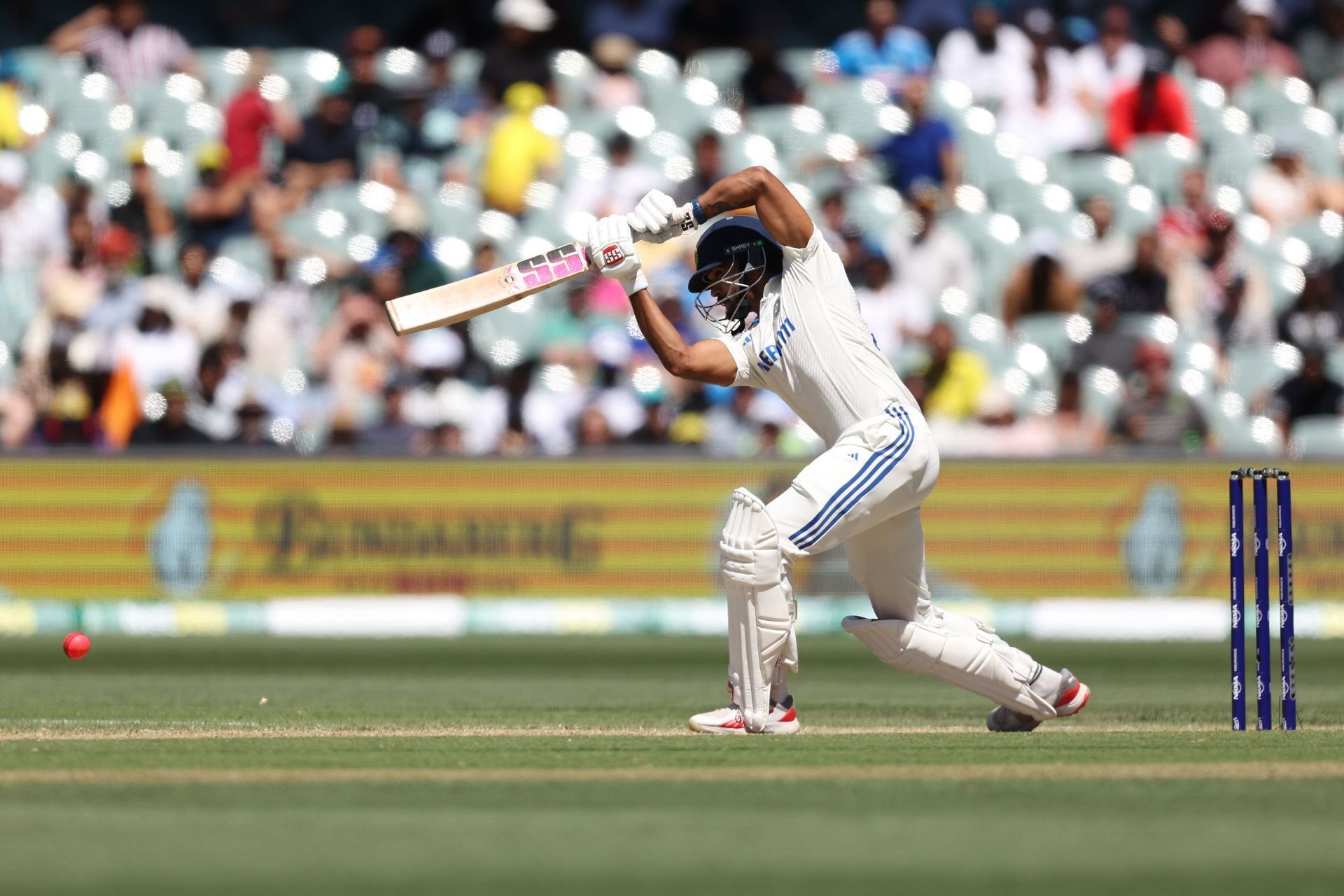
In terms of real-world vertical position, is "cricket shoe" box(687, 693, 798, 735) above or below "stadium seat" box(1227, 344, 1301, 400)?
below

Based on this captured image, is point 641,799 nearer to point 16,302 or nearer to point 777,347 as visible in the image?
point 777,347

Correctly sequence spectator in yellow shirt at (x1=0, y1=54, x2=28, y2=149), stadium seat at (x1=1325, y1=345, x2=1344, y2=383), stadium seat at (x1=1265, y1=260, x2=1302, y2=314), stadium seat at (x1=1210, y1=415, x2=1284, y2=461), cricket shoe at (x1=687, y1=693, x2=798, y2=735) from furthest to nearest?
1. spectator in yellow shirt at (x1=0, y1=54, x2=28, y2=149)
2. stadium seat at (x1=1265, y1=260, x2=1302, y2=314)
3. stadium seat at (x1=1325, y1=345, x2=1344, y2=383)
4. stadium seat at (x1=1210, y1=415, x2=1284, y2=461)
5. cricket shoe at (x1=687, y1=693, x2=798, y2=735)

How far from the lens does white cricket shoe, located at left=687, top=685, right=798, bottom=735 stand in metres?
6.68

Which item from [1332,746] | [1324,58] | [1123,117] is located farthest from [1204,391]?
[1332,746]

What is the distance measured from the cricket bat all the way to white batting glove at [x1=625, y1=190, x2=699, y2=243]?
310 millimetres

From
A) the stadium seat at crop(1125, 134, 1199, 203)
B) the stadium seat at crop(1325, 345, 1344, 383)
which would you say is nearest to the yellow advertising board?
the stadium seat at crop(1325, 345, 1344, 383)

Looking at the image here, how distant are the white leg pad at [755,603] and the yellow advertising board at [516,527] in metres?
5.58

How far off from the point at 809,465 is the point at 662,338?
0.65 meters

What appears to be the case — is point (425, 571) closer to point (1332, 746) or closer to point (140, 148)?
point (140, 148)

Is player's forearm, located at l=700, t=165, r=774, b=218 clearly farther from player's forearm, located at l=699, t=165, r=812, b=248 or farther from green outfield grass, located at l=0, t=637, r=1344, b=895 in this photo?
green outfield grass, located at l=0, t=637, r=1344, b=895

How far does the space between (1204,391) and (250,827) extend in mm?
10396

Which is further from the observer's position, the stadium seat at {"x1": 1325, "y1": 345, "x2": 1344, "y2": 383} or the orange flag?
the stadium seat at {"x1": 1325, "y1": 345, "x2": 1344, "y2": 383}

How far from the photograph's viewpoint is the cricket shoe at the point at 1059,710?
6980 mm

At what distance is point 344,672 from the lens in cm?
1026
